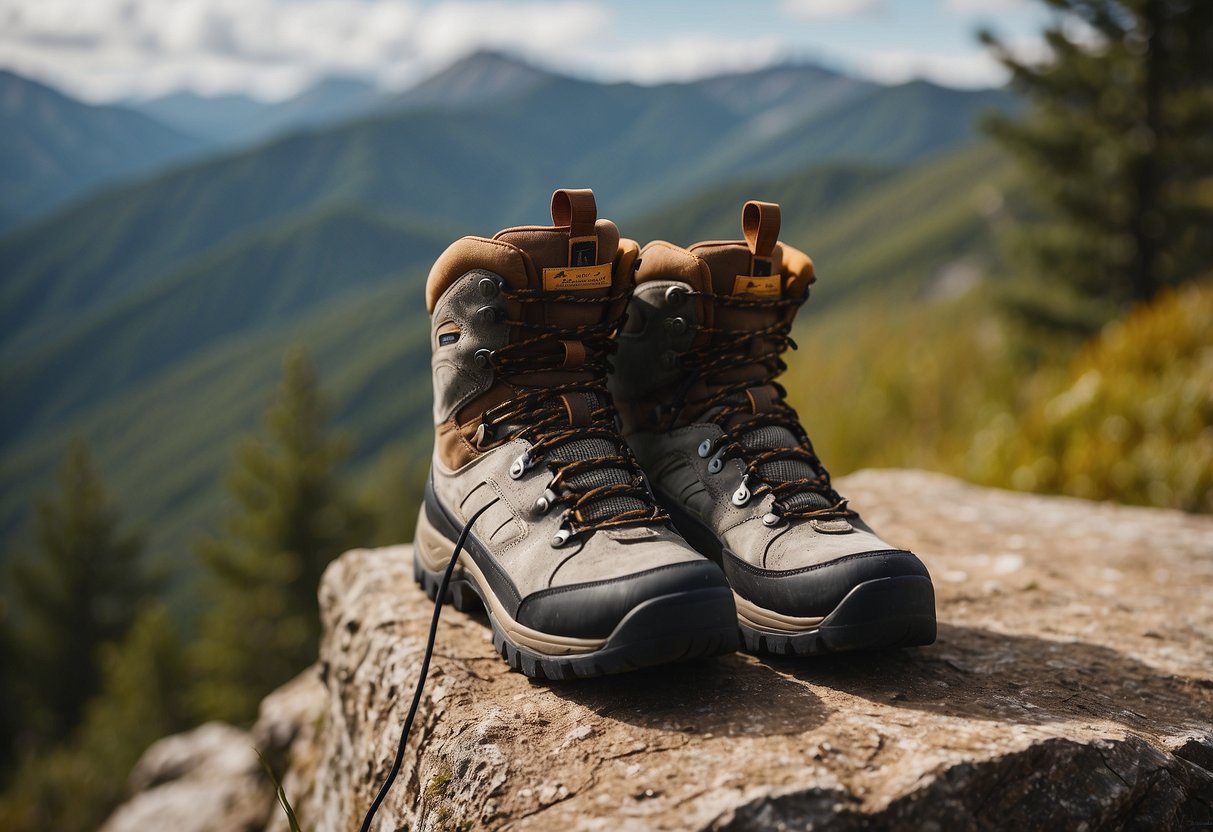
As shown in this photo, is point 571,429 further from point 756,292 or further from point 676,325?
point 756,292

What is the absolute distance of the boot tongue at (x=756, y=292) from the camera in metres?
2.27

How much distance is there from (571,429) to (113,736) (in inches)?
1521

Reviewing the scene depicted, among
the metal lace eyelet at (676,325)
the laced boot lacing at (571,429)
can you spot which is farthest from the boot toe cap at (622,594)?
the metal lace eyelet at (676,325)

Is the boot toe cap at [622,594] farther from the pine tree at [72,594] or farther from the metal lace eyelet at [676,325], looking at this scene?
the pine tree at [72,594]

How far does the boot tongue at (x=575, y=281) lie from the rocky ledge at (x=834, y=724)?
1.68 feet

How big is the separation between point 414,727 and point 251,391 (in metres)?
189

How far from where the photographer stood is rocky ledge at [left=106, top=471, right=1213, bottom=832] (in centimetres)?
159

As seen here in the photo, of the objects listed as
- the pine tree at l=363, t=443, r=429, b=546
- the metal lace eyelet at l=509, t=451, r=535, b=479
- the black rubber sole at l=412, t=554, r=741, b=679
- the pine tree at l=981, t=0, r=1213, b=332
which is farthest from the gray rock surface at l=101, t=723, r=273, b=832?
the pine tree at l=363, t=443, r=429, b=546

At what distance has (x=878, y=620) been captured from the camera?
1880mm

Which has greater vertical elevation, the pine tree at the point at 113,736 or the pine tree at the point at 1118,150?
the pine tree at the point at 1118,150

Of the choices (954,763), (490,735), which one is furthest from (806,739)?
(490,735)

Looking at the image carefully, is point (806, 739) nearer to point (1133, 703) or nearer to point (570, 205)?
point (1133, 703)

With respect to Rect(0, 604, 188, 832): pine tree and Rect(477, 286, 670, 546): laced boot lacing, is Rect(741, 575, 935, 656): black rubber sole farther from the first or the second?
Rect(0, 604, 188, 832): pine tree

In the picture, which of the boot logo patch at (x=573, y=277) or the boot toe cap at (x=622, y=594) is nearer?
the boot toe cap at (x=622, y=594)
